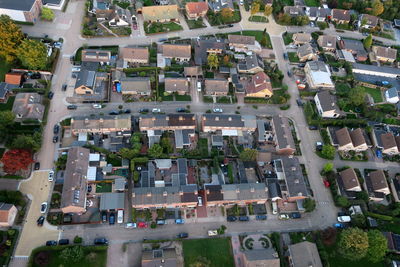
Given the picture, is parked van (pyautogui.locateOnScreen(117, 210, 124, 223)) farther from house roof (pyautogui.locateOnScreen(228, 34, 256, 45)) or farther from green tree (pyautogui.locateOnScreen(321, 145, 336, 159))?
house roof (pyautogui.locateOnScreen(228, 34, 256, 45))

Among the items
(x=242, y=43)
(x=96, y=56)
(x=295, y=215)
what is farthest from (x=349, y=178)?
(x=96, y=56)

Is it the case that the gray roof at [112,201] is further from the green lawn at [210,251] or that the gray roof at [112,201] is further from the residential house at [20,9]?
the residential house at [20,9]

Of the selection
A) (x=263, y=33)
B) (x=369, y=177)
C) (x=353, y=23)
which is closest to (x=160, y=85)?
(x=263, y=33)

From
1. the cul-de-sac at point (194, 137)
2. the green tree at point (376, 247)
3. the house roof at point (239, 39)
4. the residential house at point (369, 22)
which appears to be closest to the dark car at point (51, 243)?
the cul-de-sac at point (194, 137)

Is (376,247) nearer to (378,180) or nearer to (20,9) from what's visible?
(378,180)

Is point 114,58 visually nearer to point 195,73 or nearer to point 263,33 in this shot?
point 195,73

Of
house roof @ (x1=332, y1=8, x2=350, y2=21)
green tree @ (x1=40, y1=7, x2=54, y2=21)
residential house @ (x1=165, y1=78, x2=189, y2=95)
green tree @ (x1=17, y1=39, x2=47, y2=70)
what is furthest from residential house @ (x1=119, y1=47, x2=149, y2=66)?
house roof @ (x1=332, y1=8, x2=350, y2=21)
